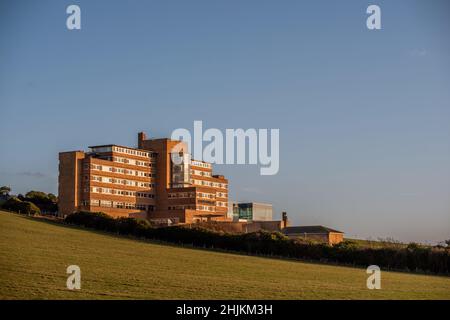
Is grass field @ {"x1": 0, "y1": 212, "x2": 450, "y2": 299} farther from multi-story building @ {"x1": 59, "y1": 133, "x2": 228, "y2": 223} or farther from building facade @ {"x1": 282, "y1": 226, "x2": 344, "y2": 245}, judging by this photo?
multi-story building @ {"x1": 59, "y1": 133, "x2": 228, "y2": 223}

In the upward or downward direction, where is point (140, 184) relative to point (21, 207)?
upward

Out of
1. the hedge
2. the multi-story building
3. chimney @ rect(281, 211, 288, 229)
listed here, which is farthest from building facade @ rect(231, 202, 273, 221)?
the hedge

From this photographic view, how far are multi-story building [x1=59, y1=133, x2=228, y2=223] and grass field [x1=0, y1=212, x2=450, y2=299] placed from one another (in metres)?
55.5

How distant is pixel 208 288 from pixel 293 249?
40345mm

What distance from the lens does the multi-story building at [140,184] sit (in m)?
126

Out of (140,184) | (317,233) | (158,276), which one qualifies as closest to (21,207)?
(140,184)

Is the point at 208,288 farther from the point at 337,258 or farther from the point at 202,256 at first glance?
the point at 337,258

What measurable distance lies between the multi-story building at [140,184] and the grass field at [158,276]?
55.5 metres

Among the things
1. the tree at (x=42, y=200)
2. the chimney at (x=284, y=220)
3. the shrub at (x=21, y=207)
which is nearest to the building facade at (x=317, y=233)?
the chimney at (x=284, y=220)

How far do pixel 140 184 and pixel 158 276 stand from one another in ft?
324

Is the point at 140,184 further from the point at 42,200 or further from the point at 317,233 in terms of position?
the point at 317,233

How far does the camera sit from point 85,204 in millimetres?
124375

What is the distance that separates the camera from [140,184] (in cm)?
13988
